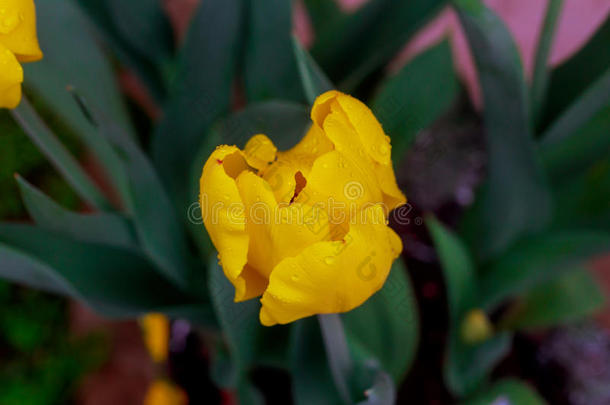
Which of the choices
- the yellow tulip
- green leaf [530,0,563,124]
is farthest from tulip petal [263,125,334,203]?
green leaf [530,0,563,124]

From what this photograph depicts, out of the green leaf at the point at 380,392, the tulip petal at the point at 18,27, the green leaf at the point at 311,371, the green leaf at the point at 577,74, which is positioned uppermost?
the tulip petal at the point at 18,27

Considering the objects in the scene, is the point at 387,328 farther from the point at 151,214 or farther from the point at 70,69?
the point at 70,69

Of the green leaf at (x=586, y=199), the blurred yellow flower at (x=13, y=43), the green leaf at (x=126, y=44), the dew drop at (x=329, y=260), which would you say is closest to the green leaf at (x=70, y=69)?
the green leaf at (x=126, y=44)

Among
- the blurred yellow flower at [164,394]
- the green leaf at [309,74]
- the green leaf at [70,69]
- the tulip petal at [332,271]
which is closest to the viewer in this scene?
the tulip petal at [332,271]

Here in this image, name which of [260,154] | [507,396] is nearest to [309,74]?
[260,154]

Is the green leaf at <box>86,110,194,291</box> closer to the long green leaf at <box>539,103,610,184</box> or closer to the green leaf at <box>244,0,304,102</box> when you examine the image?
the green leaf at <box>244,0,304,102</box>

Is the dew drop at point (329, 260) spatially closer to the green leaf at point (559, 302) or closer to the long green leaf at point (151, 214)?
the long green leaf at point (151, 214)

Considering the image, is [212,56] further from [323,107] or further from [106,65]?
[323,107]
